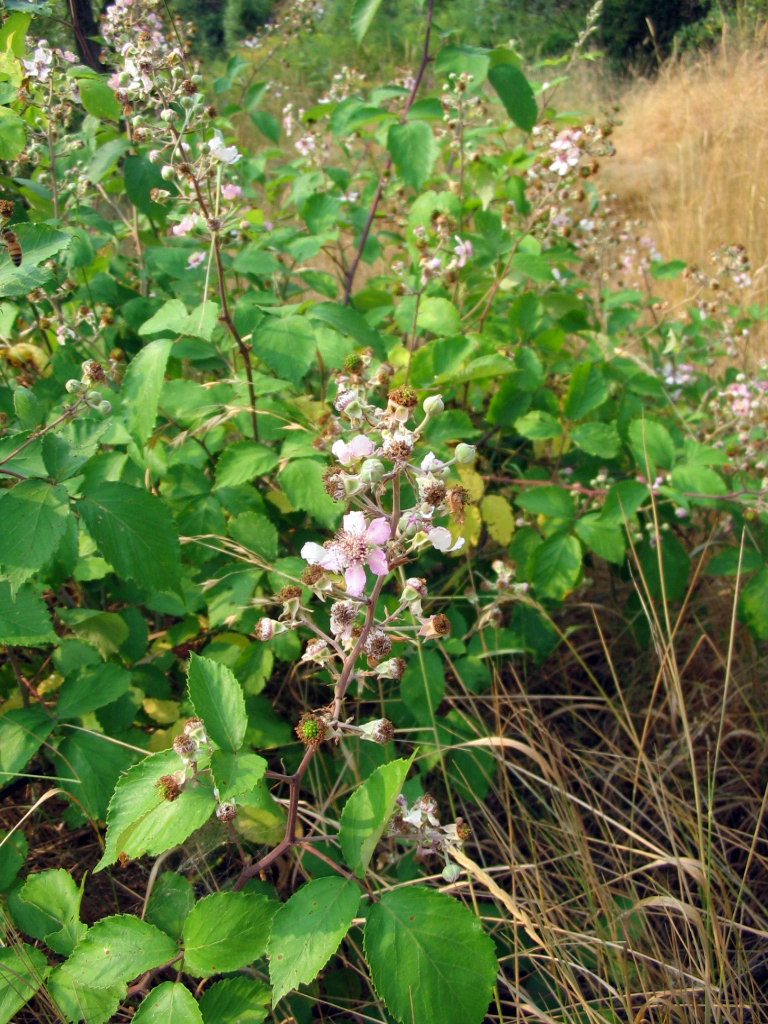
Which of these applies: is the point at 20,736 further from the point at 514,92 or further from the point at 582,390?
the point at 514,92

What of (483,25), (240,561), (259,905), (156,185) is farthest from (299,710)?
(483,25)

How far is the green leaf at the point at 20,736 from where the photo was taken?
1307 millimetres

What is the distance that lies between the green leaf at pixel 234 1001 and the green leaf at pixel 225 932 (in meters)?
0.07

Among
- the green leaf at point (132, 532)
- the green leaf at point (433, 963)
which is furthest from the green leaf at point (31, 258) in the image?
the green leaf at point (433, 963)

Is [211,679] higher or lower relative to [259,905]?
higher

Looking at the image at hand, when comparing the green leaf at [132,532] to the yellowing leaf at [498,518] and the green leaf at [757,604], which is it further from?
the green leaf at [757,604]

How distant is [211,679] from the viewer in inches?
41.1

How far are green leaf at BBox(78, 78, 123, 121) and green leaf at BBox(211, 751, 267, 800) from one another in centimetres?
165

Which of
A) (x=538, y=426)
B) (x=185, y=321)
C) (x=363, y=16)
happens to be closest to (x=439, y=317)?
(x=538, y=426)

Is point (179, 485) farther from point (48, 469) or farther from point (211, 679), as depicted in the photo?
point (211, 679)

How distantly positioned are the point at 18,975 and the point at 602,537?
1.41 m

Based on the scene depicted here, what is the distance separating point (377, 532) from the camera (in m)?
0.94

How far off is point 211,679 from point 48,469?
493mm

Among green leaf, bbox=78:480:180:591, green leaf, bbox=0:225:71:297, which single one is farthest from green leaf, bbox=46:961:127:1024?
green leaf, bbox=0:225:71:297
